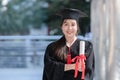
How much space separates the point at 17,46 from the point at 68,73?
845cm

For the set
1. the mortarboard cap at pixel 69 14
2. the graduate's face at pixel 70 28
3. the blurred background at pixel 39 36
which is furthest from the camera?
the blurred background at pixel 39 36

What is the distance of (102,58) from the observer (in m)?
6.54

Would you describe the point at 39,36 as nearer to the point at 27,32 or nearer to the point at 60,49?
the point at 60,49

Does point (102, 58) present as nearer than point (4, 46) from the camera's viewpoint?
Yes

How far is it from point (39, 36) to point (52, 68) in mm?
7863

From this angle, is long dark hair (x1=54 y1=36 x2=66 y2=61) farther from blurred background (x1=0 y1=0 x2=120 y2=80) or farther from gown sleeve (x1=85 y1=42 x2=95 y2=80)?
blurred background (x1=0 y1=0 x2=120 y2=80)

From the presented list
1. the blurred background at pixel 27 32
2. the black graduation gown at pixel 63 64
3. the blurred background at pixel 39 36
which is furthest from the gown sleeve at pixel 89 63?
the blurred background at pixel 27 32

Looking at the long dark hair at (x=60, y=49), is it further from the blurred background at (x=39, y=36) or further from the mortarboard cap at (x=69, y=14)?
the blurred background at (x=39, y=36)

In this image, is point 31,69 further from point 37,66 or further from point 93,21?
point 93,21

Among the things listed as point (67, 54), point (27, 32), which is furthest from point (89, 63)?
point (27, 32)

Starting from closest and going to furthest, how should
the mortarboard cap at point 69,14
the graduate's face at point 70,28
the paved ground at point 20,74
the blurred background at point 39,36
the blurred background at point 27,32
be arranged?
1. the graduate's face at point 70,28
2. the mortarboard cap at point 69,14
3. the blurred background at point 39,36
4. the paved ground at point 20,74
5. the blurred background at point 27,32

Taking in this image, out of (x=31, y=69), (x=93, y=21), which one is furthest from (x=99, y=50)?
(x=31, y=69)

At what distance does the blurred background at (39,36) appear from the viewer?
4.45 m

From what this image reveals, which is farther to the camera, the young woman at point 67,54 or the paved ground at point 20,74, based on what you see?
the paved ground at point 20,74
